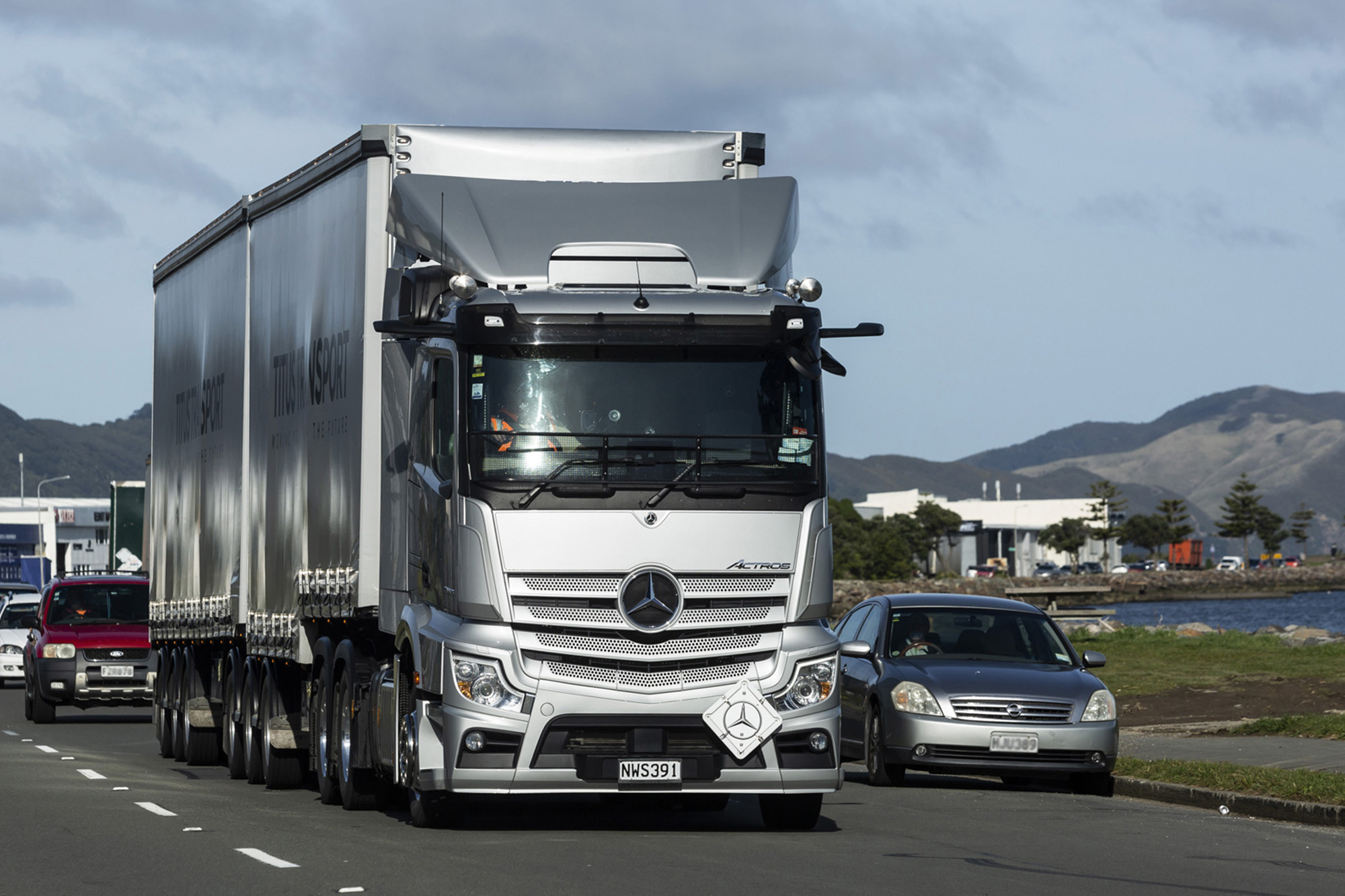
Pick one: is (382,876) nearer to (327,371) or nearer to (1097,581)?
(327,371)

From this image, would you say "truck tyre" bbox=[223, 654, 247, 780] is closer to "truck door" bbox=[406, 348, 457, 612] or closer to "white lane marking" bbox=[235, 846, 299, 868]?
"truck door" bbox=[406, 348, 457, 612]

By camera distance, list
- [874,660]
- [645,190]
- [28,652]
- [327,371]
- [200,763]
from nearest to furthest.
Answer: [645,190], [327,371], [874,660], [200,763], [28,652]

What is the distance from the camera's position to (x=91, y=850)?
11.9 meters

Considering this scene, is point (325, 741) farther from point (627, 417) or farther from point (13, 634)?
point (13, 634)

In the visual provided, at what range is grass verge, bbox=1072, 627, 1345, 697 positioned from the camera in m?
28.9

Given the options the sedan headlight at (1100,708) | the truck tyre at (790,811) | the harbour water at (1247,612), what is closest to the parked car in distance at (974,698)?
the sedan headlight at (1100,708)

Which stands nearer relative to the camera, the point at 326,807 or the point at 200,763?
the point at 326,807

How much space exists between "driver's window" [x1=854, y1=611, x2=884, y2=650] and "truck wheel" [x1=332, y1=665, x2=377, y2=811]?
5.17 metres

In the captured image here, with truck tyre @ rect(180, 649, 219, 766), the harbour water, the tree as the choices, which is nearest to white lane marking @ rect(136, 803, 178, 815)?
truck tyre @ rect(180, 649, 219, 766)

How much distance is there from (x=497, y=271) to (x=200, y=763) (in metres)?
9.52

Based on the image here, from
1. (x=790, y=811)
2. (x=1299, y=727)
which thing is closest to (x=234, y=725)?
(x=790, y=811)

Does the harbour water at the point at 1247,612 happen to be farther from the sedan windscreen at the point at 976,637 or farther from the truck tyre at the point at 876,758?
the truck tyre at the point at 876,758

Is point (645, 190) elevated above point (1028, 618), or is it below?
above

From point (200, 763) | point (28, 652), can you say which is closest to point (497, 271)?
point (200, 763)
